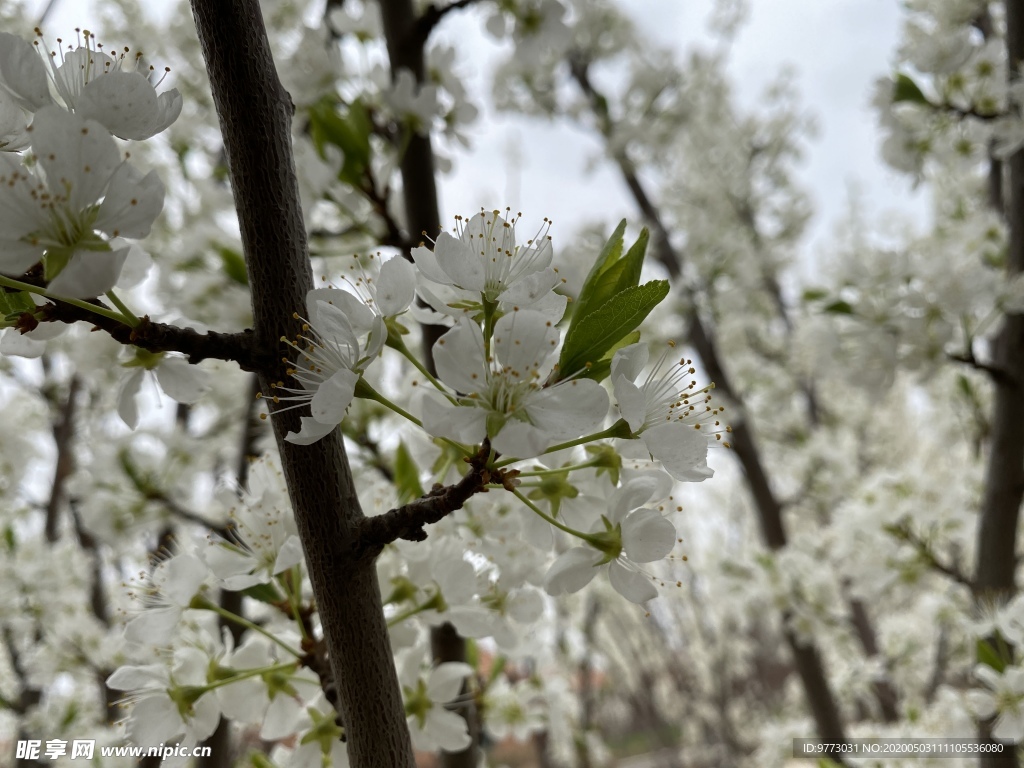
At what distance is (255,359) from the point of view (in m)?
0.70

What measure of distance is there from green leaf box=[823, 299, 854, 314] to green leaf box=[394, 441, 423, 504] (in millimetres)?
1421

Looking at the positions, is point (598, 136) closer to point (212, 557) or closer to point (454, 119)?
point (454, 119)

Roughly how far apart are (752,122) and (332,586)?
7.43m

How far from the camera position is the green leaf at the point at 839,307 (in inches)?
76.6

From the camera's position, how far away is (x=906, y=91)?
202 cm

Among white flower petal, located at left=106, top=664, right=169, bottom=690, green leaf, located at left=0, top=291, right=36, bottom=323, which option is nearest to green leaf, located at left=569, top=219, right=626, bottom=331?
green leaf, located at left=0, top=291, right=36, bottom=323

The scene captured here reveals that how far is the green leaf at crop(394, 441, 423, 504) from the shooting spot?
102 centimetres

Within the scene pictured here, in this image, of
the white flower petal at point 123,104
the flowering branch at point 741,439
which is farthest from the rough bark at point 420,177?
the flowering branch at point 741,439

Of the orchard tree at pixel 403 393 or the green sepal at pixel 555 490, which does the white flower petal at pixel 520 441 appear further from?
the green sepal at pixel 555 490

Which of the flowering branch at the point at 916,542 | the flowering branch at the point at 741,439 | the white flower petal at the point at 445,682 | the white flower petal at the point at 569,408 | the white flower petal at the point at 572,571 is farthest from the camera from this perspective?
the flowering branch at the point at 741,439

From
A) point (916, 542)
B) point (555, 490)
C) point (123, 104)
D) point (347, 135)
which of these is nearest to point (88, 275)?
point (123, 104)

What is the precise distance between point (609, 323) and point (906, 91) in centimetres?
191

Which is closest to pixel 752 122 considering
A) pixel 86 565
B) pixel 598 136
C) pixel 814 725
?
pixel 598 136

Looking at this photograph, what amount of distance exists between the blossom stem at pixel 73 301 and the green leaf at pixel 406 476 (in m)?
0.47
